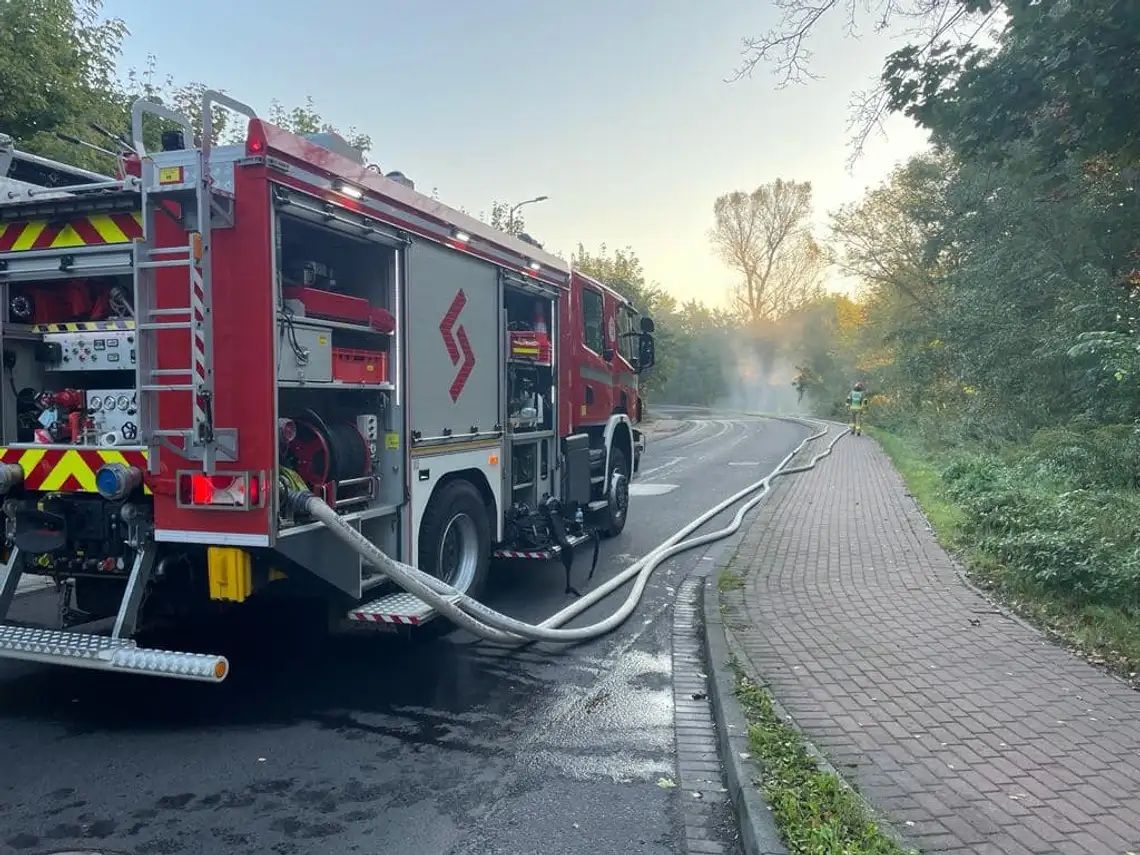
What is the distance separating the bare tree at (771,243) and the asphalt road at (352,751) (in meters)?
59.6

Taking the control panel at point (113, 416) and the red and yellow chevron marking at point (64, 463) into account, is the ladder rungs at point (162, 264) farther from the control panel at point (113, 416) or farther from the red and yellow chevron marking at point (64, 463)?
the red and yellow chevron marking at point (64, 463)

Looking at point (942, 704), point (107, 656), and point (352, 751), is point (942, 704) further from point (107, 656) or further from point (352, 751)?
point (107, 656)

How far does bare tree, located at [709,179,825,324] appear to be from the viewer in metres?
62.8

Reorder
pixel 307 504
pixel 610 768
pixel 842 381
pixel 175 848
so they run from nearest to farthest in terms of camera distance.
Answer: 1. pixel 175 848
2. pixel 610 768
3. pixel 307 504
4. pixel 842 381

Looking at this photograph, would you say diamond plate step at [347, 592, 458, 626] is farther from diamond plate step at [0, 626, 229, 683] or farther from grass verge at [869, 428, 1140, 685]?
grass verge at [869, 428, 1140, 685]

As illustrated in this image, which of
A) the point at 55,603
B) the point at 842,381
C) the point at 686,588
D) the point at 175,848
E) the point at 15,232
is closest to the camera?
the point at 175,848

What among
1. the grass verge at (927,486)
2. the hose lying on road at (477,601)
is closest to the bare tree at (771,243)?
the grass verge at (927,486)

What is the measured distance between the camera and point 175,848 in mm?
3475

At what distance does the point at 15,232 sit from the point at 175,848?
363 cm

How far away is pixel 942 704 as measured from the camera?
4.79 m

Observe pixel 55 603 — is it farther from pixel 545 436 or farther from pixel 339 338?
pixel 545 436

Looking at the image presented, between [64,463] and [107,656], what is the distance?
48.5 inches

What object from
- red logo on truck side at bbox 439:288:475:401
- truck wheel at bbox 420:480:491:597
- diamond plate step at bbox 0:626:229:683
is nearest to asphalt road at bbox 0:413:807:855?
diamond plate step at bbox 0:626:229:683

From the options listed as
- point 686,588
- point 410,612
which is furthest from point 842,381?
point 410,612
